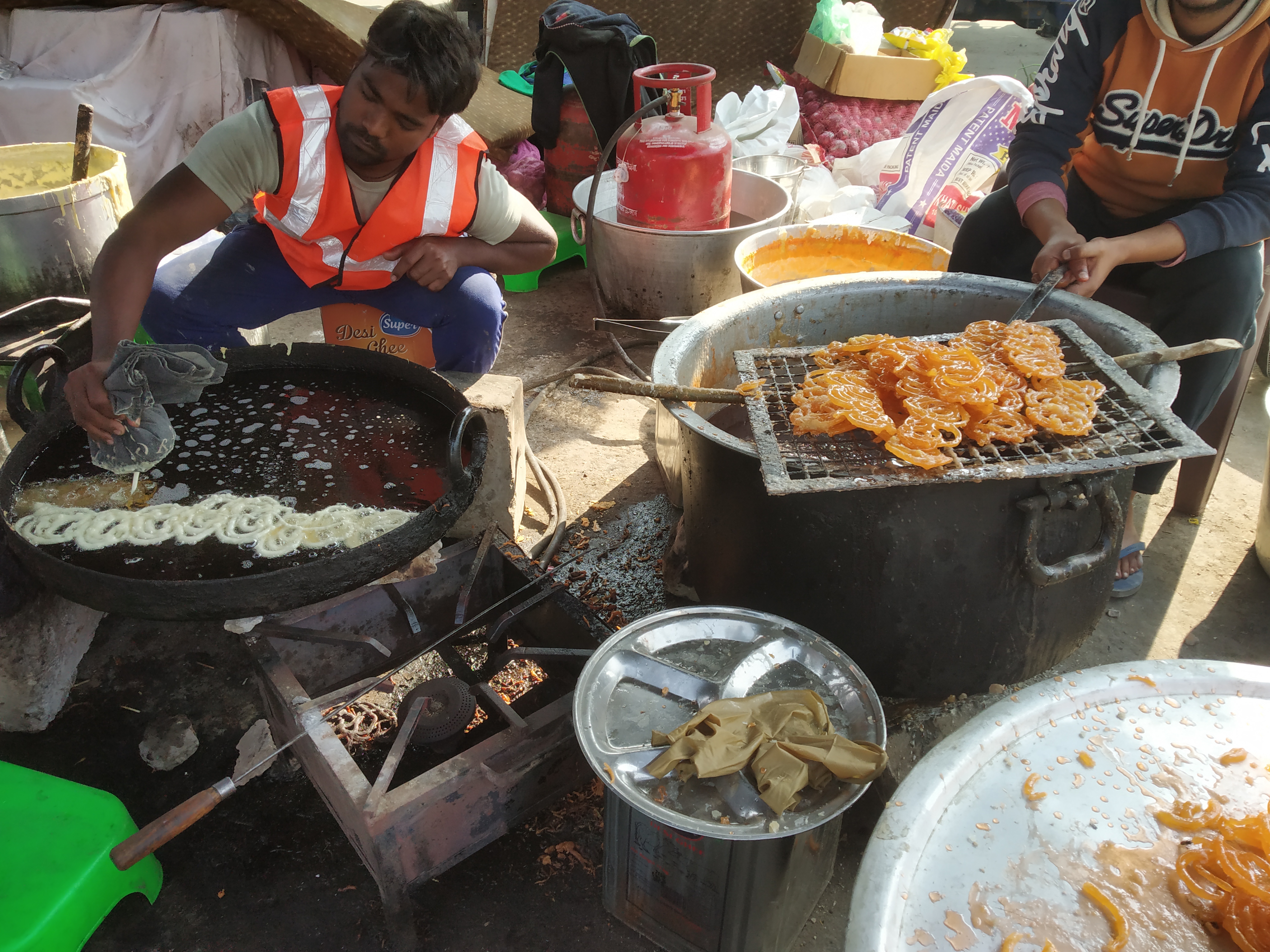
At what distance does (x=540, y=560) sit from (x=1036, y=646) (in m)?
1.91

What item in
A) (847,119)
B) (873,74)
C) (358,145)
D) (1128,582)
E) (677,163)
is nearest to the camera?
(358,145)

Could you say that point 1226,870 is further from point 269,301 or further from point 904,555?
point 269,301

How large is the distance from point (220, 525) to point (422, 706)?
774 mm

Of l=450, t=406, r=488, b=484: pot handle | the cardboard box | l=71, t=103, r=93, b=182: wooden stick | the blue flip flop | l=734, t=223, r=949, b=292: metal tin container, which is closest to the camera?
l=450, t=406, r=488, b=484: pot handle

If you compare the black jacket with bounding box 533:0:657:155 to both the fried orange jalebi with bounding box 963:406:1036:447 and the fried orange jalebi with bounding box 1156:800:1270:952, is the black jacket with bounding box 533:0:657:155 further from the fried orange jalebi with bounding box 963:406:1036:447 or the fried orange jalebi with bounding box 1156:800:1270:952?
the fried orange jalebi with bounding box 1156:800:1270:952

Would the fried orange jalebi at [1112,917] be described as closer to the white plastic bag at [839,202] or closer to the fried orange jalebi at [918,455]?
the fried orange jalebi at [918,455]

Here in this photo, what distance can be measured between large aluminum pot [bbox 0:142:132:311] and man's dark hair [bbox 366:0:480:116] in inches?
86.8

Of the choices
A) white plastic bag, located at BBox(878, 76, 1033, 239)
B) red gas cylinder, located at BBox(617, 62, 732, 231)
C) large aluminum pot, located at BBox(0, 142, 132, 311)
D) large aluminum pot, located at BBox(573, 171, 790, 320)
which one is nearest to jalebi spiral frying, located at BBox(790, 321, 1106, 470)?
large aluminum pot, located at BBox(573, 171, 790, 320)

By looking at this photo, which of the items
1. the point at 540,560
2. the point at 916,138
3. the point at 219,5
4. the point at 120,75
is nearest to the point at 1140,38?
the point at 916,138

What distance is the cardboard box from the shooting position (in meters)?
6.86

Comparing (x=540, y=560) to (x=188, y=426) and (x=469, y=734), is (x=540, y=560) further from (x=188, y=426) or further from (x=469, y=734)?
(x=188, y=426)

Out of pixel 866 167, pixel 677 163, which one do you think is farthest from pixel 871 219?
pixel 677 163

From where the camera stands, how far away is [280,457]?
2553 mm

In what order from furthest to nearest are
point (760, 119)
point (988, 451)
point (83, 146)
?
point (760, 119) → point (83, 146) → point (988, 451)
